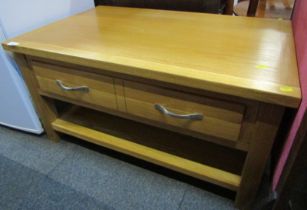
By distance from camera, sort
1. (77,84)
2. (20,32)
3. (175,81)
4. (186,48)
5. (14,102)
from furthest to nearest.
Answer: (14,102) < (20,32) < (77,84) < (186,48) < (175,81)

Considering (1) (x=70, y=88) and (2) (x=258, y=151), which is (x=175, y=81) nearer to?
(2) (x=258, y=151)

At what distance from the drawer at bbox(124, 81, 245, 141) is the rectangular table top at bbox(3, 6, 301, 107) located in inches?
2.6

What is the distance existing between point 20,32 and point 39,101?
0.30m

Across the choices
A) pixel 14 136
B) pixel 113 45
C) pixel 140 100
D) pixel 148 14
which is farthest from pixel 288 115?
pixel 14 136

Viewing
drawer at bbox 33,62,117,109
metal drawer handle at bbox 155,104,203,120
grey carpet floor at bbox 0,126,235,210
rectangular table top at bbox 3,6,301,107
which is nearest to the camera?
rectangular table top at bbox 3,6,301,107

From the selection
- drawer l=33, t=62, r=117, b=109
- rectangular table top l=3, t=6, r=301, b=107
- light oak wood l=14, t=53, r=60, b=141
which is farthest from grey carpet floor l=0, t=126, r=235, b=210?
rectangular table top l=3, t=6, r=301, b=107

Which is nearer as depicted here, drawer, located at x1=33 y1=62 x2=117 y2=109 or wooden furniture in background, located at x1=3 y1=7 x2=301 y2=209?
wooden furniture in background, located at x1=3 y1=7 x2=301 y2=209

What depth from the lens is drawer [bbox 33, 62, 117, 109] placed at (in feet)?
2.67

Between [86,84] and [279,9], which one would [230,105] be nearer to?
[86,84]

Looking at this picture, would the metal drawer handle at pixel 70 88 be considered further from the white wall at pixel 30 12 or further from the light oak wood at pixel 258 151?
the light oak wood at pixel 258 151

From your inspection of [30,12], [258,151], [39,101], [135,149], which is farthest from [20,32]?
[258,151]

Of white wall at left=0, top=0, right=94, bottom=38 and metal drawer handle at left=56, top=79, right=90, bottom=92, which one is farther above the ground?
white wall at left=0, top=0, right=94, bottom=38

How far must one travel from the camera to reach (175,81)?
0.64 metres

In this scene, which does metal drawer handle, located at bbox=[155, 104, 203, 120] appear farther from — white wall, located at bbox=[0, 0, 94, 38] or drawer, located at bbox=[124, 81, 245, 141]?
white wall, located at bbox=[0, 0, 94, 38]
